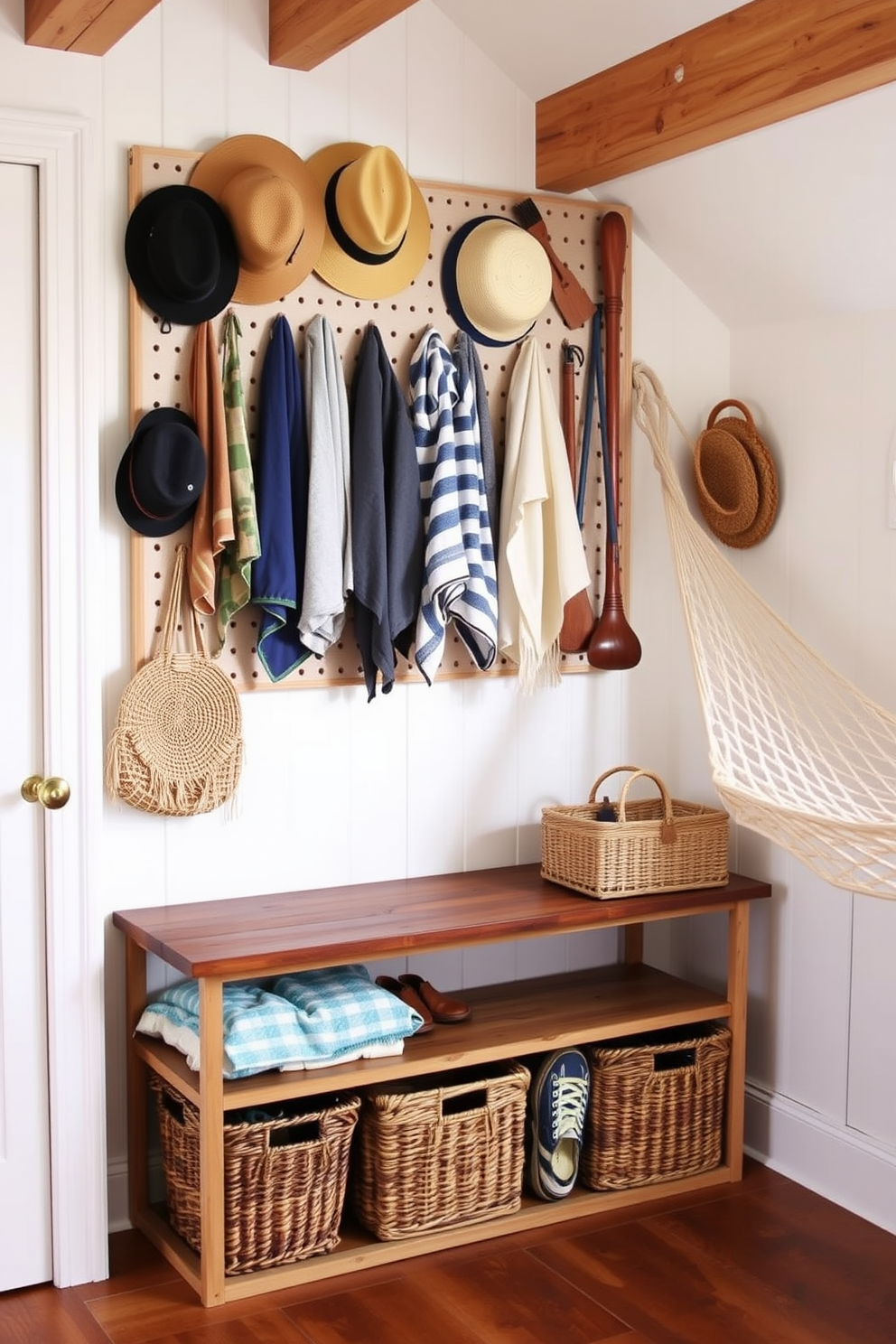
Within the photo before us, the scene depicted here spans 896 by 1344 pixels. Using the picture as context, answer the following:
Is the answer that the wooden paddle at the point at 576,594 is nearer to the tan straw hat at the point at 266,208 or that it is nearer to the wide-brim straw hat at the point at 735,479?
the wide-brim straw hat at the point at 735,479

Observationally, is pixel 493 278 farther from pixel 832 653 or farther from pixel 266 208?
pixel 832 653

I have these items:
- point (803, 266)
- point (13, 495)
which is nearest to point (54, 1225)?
point (13, 495)

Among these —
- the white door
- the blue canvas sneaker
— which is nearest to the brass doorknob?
the white door

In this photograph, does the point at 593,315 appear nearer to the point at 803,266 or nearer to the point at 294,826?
the point at 803,266

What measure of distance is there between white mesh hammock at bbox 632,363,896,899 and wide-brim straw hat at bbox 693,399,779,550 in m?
0.10

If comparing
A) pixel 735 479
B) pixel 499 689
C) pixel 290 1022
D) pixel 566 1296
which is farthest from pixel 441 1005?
pixel 735 479

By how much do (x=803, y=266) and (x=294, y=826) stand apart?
1552mm

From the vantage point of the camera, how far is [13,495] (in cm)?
254

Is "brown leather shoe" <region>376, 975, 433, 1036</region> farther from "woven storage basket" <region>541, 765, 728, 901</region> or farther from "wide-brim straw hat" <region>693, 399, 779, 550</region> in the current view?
"wide-brim straw hat" <region>693, 399, 779, 550</region>

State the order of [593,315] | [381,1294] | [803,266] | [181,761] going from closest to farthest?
[381,1294] → [181,761] → [803,266] → [593,315]

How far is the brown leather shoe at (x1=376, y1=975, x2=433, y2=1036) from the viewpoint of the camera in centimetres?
280

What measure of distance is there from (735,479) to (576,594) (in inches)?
17.2

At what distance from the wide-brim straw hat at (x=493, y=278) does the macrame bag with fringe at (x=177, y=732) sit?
81 centimetres

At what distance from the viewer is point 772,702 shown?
9.10 ft
